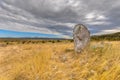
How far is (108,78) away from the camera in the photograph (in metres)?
4.24

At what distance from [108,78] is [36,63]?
122 inches

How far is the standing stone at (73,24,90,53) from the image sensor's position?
9102mm

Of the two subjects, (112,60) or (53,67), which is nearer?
(112,60)

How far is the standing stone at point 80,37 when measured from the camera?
9102 mm

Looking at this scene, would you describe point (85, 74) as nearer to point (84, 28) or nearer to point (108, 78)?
point (108, 78)

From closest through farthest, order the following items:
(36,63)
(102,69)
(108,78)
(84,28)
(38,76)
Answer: (108,78) → (102,69) → (38,76) → (36,63) → (84,28)

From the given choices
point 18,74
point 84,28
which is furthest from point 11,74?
point 84,28

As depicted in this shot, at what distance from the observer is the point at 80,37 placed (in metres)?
9.44

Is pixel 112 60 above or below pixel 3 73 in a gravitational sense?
above

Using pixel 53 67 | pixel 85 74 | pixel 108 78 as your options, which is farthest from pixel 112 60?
pixel 53 67

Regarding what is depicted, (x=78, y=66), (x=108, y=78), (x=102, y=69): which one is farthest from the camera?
(x=78, y=66)

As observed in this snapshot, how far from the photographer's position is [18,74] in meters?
6.13

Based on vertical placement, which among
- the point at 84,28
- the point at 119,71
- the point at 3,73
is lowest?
the point at 3,73

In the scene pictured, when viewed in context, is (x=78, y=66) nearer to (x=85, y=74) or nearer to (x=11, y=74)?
(x=85, y=74)
